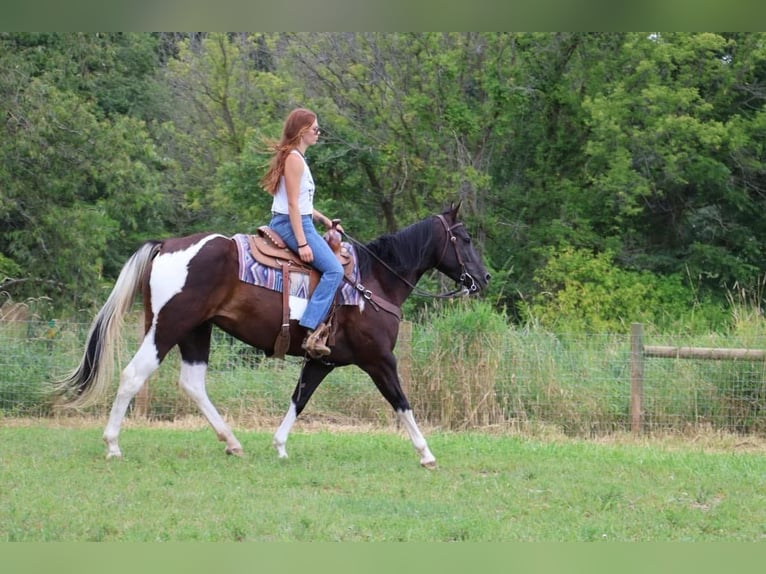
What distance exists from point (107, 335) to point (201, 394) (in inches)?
36.0

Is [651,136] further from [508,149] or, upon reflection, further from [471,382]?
[471,382]

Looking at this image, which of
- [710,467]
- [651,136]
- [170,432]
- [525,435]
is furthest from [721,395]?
[651,136]

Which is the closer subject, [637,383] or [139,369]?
[139,369]

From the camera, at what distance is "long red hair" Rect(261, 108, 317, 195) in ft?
23.8

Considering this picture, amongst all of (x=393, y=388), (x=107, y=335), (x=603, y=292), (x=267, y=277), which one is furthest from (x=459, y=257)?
(x=603, y=292)

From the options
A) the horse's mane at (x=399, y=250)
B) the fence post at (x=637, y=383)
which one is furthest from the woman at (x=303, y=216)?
the fence post at (x=637, y=383)

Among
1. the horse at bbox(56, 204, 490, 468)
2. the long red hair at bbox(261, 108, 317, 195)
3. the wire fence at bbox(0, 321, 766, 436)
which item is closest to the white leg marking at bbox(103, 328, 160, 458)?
the horse at bbox(56, 204, 490, 468)

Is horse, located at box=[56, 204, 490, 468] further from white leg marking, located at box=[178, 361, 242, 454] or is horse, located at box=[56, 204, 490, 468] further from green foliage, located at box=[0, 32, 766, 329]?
green foliage, located at box=[0, 32, 766, 329]

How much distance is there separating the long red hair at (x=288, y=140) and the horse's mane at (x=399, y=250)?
1.05 metres

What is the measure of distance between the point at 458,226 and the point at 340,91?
15730 mm

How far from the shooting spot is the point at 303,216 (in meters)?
7.39

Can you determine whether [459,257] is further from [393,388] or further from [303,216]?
[303,216]

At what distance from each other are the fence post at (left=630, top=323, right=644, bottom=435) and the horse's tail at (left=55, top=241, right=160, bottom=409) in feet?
Answer: 19.5

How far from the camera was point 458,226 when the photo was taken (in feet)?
26.5
